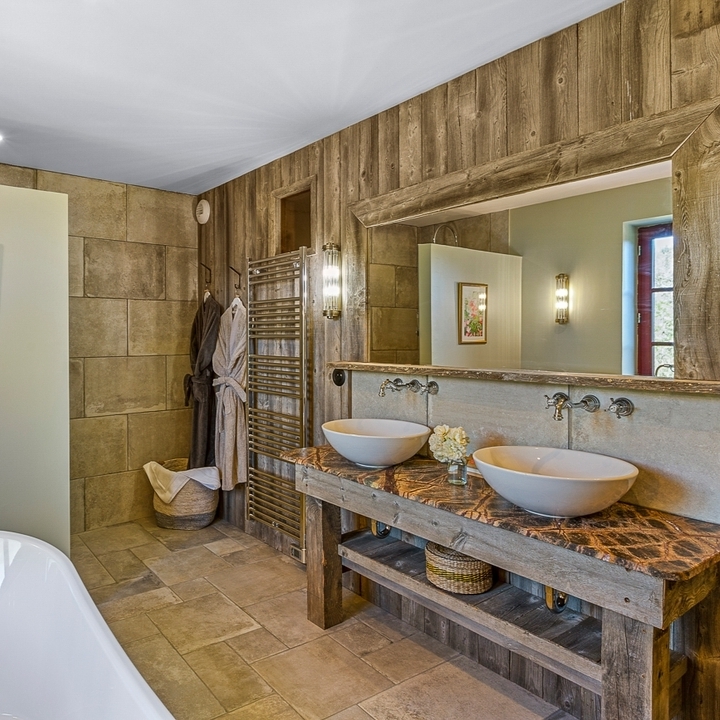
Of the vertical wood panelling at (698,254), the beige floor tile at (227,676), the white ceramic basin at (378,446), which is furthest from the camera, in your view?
the white ceramic basin at (378,446)

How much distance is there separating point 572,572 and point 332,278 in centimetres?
196

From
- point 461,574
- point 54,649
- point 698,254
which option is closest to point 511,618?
point 461,574

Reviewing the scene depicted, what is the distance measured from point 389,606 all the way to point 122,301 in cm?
282

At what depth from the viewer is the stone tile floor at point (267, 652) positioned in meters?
2.12

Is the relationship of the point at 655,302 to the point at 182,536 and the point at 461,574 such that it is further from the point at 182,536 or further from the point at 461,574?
the point at 182,536

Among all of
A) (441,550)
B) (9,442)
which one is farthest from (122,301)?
(441,550)

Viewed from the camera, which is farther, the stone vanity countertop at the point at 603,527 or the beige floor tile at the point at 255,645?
the beige floor tile at the point at 255,645

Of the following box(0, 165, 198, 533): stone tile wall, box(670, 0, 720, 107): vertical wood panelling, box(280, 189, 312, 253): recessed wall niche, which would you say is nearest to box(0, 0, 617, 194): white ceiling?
box(670, 0, 720, 107): vertical wood panelling

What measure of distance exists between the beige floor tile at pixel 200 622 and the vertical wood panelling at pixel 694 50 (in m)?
2.77

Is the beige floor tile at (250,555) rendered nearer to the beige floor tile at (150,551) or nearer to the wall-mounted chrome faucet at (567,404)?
the beige floor tile at (150,551)

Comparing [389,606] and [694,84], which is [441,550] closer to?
[389,606]

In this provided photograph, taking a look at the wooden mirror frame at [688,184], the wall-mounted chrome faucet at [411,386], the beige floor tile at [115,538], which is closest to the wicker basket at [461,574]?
the wall-mounted chrome faucet at [411,386]

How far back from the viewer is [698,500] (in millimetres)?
1741

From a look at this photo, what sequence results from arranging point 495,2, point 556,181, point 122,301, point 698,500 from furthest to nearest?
point 122,301 < point 556,181 < point 495,2 < point 698,500
